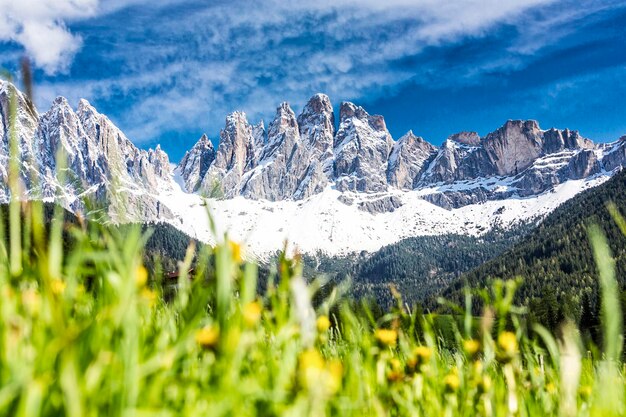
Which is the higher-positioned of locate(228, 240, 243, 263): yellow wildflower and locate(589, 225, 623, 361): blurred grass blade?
locate(228, 240, 243, 263): yellow wildflower

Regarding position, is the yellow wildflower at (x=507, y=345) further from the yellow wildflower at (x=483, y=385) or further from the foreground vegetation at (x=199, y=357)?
the yellow wildflower at (x=483, y=385)

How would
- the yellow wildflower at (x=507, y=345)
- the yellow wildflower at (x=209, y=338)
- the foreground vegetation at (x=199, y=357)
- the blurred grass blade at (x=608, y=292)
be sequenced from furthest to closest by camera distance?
1. the yellow wildflower at (x=507, y=345)
2. the blurred grass blade at (x=608, y=292)
3. the yellow wildflower at (x=209, y=338)
4. the foreground vegetation at (x=199, y=357)

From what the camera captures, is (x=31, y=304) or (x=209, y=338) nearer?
(x=209, y=338)

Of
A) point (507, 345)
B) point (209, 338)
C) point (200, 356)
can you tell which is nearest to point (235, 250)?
point (209, 338)

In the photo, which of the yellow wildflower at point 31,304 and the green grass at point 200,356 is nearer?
the green grass at point 200,356

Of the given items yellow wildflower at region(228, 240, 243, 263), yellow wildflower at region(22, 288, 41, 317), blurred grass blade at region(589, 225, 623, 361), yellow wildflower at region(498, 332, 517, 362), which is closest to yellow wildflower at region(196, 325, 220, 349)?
yellow wildflower at region(228, 240, 243, 263)

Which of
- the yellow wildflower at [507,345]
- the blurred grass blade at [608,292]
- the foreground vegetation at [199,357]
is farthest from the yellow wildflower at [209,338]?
the yellow wildflower at [507,345]

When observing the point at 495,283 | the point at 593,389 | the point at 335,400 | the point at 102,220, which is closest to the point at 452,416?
the point at 495,283

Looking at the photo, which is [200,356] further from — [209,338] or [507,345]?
[507,345]

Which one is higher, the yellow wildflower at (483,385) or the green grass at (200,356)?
the green grass at (200,356)

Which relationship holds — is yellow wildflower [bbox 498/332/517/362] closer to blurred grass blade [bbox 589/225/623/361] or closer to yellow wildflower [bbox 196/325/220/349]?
blurred grass blade [bbox 589/225/623/361]

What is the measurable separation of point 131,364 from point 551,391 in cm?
211

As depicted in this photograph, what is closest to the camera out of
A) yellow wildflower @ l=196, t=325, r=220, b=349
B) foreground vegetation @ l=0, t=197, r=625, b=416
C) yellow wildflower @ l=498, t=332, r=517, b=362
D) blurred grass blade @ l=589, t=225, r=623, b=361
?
foreground vegetation @ l=0, t=197, r=625, b=416

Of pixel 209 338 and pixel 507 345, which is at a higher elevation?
pixel 209 338
